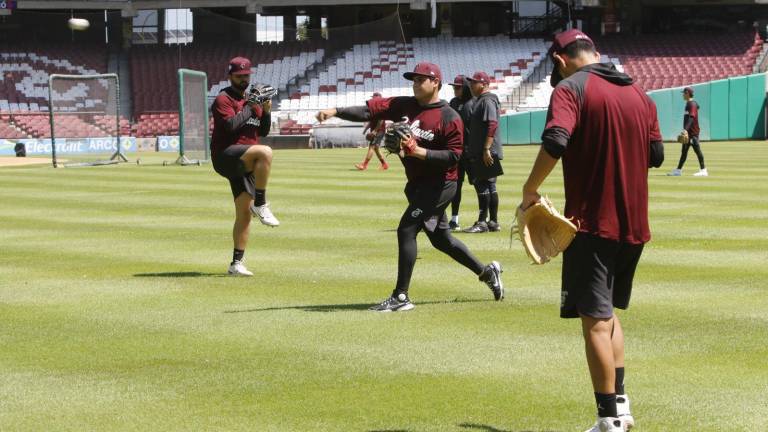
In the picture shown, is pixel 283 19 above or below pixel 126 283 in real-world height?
above

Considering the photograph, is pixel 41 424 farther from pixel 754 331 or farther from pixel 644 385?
pixel 754 331

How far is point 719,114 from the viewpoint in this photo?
49375mm

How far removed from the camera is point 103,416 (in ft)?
21.9

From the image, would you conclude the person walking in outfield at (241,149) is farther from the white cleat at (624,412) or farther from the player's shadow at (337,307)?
the white cleat at (624,412)

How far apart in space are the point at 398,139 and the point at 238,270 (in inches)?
142

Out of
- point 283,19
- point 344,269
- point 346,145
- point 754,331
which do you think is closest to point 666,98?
point 346,145

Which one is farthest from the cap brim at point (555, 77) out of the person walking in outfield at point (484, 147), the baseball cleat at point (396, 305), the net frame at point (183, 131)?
the net frame at point (183, 131)

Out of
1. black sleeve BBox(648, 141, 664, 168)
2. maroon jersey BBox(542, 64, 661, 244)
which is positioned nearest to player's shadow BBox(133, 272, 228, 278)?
black sleeve BBox(648, 141, 664, 168)

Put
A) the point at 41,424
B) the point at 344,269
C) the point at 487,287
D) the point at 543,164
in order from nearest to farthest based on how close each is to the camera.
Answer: the point at 543,164 < the point at 41,424 < the point at 487,287 < the point at 344,269

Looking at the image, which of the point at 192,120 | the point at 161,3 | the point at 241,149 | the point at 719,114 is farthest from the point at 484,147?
the point at 161,3

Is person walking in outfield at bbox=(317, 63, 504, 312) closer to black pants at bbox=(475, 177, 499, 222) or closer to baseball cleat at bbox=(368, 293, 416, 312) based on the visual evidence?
baseball cleat at bbox=(368, 293, 416, 312)

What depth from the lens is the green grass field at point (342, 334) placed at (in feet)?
22.0

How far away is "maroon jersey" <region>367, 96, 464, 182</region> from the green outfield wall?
3896 centimetres

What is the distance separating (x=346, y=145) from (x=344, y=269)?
35.8 meters
